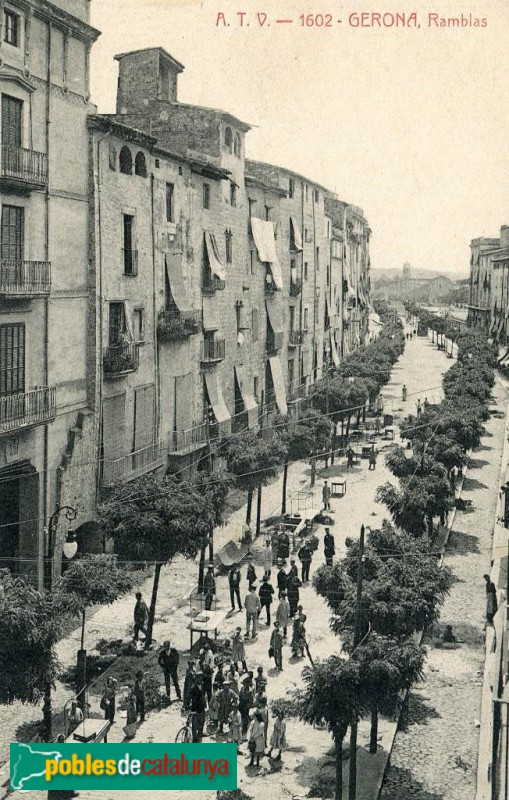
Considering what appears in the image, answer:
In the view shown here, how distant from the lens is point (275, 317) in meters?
49.2

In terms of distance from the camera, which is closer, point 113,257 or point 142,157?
point 113,257

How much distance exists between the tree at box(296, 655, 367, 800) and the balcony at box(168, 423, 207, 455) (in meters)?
18.8

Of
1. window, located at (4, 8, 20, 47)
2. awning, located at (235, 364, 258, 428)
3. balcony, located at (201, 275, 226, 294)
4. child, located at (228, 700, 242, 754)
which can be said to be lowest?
child, located at (228, 700, 242, 754)

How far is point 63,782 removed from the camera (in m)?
14.5

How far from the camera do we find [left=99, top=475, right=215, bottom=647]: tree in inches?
902

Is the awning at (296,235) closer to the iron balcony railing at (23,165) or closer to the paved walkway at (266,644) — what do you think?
the paved walkway at (266,644)

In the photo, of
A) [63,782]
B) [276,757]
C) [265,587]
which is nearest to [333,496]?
[265,587]

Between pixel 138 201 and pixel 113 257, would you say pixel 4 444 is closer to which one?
pixel 113 257

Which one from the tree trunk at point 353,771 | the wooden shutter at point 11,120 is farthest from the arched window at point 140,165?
the tree trunk at point 353,771

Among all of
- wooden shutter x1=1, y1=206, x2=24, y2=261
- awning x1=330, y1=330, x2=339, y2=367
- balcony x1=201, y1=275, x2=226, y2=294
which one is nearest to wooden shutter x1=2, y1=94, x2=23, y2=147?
wooden shutter x1=1, y1=206, x2=24, y2=261

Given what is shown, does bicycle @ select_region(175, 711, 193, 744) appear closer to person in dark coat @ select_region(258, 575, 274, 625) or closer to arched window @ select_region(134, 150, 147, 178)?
person in dark coat @ select_region(258, 575, 274, 625)

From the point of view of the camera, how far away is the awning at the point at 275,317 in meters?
48.6

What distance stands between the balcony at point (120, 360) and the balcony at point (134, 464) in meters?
2.92

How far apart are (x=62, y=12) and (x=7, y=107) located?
3.68m
